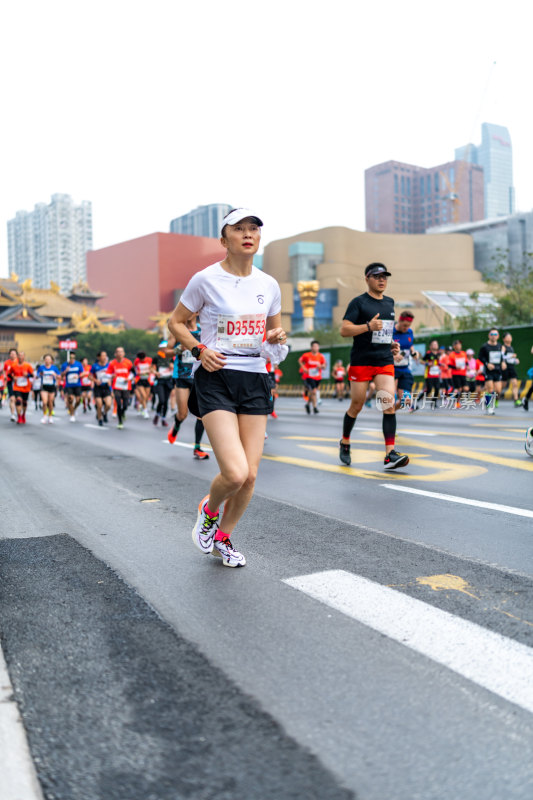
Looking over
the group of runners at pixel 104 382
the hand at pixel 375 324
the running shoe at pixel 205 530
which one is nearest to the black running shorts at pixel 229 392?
the running shoe at pixel 205 530

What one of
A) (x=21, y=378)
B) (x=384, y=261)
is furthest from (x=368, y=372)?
(x=384, y=261)

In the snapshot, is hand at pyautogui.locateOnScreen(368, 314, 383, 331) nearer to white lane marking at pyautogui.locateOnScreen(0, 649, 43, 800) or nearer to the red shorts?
the red shorts

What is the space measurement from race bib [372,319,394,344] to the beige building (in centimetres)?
11235

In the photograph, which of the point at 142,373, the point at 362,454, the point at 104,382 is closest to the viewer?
Answer: the point at 362,454

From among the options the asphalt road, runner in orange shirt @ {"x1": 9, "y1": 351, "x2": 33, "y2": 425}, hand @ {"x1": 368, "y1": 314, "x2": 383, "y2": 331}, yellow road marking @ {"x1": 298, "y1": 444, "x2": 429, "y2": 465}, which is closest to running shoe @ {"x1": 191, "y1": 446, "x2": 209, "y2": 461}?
yellow road marking @ {"x1": 298, "y1": 444, "x2": 429, "y2": 465}

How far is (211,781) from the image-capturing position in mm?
2107

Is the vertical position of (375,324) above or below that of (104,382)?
above

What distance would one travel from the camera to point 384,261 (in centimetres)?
12556

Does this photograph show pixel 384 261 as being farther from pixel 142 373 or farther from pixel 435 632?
pixel 435 632

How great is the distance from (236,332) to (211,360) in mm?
237

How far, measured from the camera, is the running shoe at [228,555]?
14.7 feet

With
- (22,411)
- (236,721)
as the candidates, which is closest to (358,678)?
(236,721)

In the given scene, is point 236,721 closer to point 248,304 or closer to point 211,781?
point 211,781

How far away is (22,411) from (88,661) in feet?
65.7
